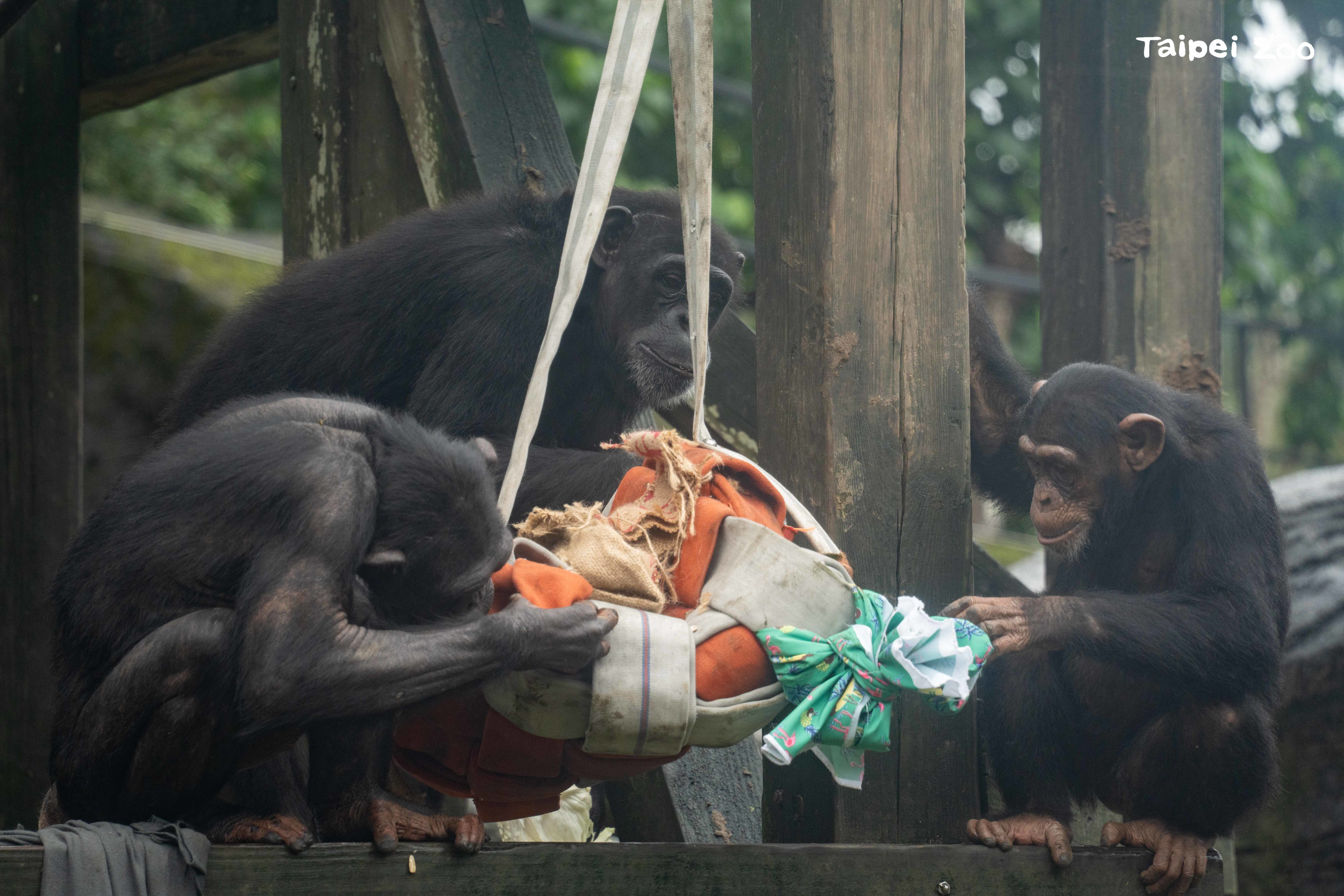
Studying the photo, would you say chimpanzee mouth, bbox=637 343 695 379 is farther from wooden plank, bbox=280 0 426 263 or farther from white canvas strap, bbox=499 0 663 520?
white canvas strap, bbox=499 0 663 520

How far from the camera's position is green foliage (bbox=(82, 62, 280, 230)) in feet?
43.6

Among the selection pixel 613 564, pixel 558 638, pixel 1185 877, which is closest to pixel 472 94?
pixel 613 564

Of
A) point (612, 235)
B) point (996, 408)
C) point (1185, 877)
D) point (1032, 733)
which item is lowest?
point (1185, 877)

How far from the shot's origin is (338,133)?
457 cm

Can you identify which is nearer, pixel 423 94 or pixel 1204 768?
pixel 1204 768

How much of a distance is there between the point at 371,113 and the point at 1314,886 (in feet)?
17.3

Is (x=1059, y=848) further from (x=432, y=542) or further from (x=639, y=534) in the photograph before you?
(x=432, y=542)

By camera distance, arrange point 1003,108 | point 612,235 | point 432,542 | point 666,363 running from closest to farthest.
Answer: point 432,542, point 666,363, point 612,235, point 1003,108

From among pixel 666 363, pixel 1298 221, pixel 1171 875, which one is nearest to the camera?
pixel 1171 875

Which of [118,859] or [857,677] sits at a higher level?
[857,677]

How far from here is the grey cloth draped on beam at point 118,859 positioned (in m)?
2.25

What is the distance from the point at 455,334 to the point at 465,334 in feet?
0.16

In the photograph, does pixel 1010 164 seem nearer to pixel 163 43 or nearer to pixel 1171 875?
pixel 163 43

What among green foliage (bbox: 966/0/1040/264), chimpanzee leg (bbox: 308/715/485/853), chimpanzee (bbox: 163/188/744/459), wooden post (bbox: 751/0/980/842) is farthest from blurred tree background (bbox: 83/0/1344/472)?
chimpanzee leg (bbox: 308/715/485/853)
